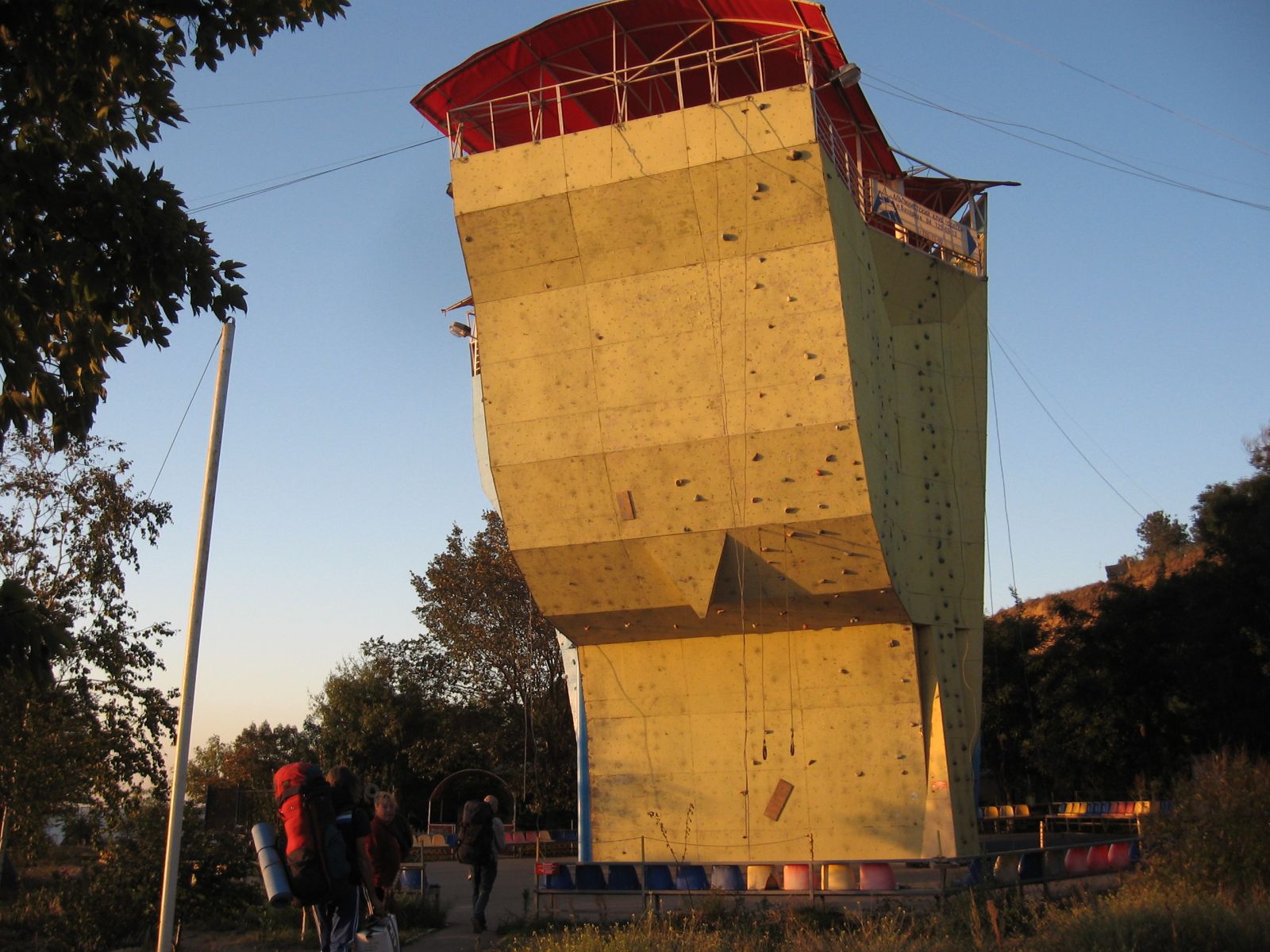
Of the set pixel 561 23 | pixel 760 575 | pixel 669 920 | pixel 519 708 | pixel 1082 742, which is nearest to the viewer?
pixel 669 920

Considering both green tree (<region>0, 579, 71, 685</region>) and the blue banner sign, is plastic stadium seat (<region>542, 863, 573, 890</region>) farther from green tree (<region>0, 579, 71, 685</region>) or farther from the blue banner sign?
the blue banner sign

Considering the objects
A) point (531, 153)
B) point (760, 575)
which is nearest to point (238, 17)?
point (531, 153)

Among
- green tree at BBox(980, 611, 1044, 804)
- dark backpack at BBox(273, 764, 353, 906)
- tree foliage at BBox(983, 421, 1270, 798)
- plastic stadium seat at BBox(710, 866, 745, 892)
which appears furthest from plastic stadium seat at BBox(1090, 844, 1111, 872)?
green tree at BBox(980, 611, 1044, 804)

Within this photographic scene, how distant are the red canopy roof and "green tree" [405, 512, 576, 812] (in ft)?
69.4

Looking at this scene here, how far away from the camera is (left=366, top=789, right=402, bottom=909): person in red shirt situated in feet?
30.6

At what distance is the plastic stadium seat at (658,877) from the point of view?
1284 cm

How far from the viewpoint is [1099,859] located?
1426cm

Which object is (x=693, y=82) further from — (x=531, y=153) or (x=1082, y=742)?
(x=1082, y=742)

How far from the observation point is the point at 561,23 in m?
19.2

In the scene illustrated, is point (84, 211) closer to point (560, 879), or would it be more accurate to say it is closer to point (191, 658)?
point (191, 658)

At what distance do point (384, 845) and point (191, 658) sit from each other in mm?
3106

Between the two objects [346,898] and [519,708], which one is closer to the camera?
[346,898]

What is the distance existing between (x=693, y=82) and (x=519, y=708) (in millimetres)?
25770

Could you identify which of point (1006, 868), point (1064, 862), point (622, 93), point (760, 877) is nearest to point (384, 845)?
point (760, 877)
